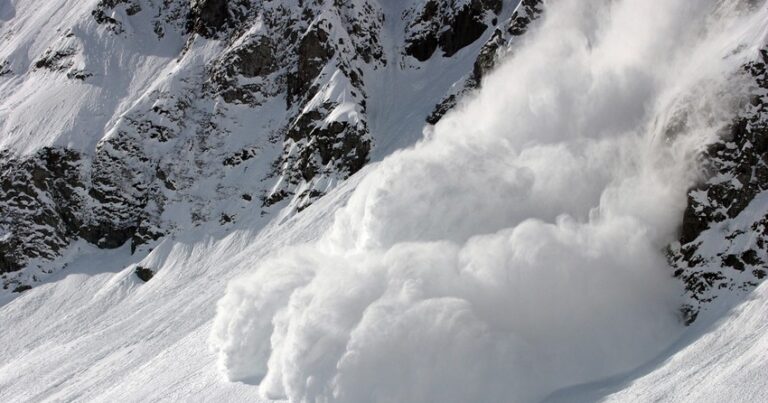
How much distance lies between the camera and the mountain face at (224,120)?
70812mm

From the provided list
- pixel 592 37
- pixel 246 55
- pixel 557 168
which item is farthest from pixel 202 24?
pixel 557 168

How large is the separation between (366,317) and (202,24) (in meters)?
53.1

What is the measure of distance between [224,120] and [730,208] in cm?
5124

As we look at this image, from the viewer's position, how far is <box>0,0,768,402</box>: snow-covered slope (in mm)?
37531

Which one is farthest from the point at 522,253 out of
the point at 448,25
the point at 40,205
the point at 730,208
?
the point at 40,205

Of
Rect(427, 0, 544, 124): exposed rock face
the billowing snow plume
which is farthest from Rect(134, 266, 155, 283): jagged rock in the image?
Rect(427, 0, 544, 124): exposed rock face

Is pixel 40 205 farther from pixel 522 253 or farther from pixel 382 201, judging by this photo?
pixel 522 253

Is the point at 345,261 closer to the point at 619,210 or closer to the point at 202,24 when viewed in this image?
the point at 619,210

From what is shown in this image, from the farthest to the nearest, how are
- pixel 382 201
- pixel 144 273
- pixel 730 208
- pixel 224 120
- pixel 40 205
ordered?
pixel 40 205 → pixel 224 120 → pixel 144 273 → pixel 382 201 → pixel 730 208

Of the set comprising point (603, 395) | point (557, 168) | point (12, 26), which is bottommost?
point (603, 395)

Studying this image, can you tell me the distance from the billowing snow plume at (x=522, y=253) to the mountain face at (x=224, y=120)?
60.1ft

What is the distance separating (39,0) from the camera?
9981 centimetres

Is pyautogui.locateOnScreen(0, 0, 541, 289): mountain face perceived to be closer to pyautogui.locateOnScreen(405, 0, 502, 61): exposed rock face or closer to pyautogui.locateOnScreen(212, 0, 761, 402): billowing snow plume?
pyautogui.locateOnScreen(405, 0, 502, 61): exposed rock face

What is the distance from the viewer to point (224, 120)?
253ft
